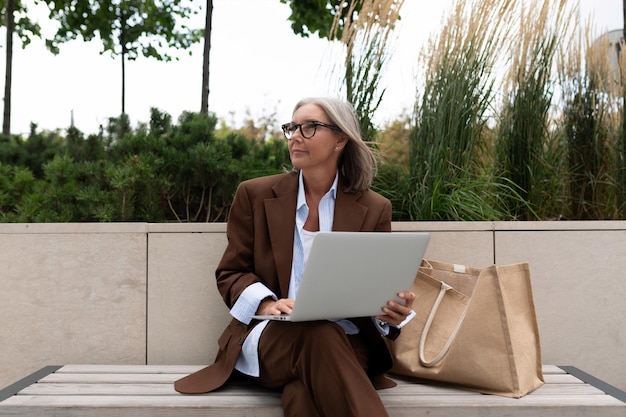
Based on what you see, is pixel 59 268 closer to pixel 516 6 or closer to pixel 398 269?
pixel 398 269

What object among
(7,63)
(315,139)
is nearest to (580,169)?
(315,139)

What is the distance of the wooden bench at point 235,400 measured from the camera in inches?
86.1

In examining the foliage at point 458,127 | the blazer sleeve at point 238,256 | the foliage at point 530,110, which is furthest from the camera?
the foliage at point 530,110

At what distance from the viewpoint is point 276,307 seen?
7.11 feet

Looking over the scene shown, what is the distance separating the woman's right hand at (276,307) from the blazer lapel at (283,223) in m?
0.15

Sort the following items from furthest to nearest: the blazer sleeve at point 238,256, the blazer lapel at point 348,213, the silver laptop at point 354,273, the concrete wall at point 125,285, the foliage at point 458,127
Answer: the foliage at point 458,127 → the concrete wall at point 125,285 → the blazer lapel at point 348,213 → the blazer sleeve at point 238,256 → the silver laptop at point 354,273

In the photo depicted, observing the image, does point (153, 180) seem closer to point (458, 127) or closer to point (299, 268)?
point (299, 268)

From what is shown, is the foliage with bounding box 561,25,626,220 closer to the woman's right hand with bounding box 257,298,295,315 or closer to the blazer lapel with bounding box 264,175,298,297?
the blazer lapel with bounding box 264,175,298,297

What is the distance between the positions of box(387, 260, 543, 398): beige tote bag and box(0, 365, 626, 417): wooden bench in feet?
0.19

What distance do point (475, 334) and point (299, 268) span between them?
630mm

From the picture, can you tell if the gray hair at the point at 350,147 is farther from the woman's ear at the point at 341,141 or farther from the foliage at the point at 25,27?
the foliage at the point at 25,27

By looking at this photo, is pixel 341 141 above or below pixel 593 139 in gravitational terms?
below

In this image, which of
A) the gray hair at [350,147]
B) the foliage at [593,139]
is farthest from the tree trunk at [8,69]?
the gray hair at [350,147]

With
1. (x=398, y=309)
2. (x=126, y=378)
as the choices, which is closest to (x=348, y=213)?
(x=398, y=309)
